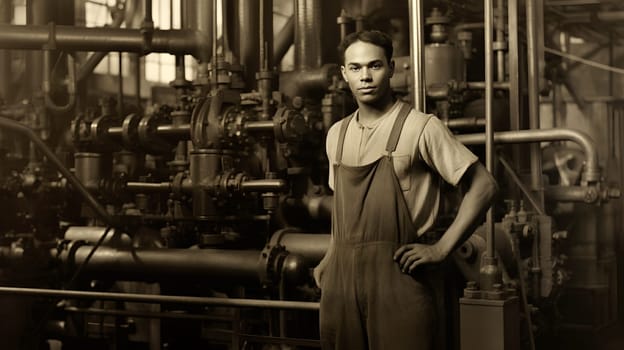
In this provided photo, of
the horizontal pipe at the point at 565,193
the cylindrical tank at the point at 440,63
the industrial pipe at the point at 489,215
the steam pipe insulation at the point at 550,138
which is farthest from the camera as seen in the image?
the horizontal pipe at the point at 565,193

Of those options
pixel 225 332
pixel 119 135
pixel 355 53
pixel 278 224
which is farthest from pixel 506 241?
pixel 119 135

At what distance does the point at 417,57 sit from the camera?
241 centimetres

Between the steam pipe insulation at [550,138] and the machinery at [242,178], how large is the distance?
13 millimetres

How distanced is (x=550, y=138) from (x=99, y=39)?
97.9 inches

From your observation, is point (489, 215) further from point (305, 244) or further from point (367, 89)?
point (305, 244)

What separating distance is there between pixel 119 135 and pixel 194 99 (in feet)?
1.86

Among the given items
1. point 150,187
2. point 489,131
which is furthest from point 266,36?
point 489,131

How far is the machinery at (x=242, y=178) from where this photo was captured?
3834mm

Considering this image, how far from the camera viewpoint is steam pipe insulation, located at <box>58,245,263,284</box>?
394 centimetres

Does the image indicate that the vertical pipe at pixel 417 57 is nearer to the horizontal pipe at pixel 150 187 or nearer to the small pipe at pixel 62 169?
the horizontal pipe at pixel 150 187

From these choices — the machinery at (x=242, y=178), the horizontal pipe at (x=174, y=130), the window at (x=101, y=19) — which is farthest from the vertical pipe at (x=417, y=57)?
the window at (x=101, y=19)

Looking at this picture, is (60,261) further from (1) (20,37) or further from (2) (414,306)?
(2) (414,306)

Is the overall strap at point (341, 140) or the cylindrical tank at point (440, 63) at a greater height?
the cylindrical tank at point (440, 63)

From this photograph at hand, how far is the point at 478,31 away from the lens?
4758mm
